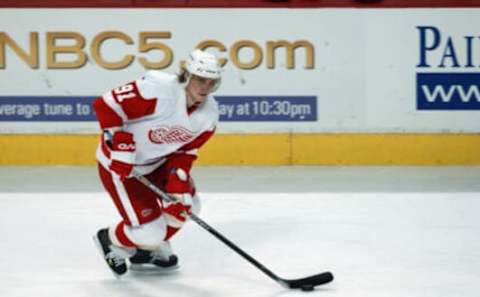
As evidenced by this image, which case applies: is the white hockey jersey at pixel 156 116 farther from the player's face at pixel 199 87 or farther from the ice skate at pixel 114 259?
the ice skate at pixel 114 259

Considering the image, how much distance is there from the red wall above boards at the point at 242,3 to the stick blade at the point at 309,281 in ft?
12.3

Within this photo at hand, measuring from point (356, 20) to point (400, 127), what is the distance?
0.83 m

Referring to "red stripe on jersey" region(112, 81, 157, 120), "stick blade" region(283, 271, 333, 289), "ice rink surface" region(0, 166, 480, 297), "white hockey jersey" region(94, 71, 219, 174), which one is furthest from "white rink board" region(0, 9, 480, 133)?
"stick blade" region(283, 271, 333, 289)

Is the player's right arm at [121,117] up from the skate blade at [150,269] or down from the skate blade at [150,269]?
up

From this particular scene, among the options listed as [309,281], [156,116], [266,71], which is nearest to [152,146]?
[156,116]

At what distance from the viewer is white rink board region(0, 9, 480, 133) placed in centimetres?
716

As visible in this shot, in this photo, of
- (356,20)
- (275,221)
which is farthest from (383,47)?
(275,221)

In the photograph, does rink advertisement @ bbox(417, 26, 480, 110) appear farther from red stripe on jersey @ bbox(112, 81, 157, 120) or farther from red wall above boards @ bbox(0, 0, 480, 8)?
red stripe on jersey @ bbox(112, 81, 157, 120)

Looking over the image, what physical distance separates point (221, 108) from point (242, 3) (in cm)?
76

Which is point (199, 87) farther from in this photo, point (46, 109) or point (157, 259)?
point (46, 109)

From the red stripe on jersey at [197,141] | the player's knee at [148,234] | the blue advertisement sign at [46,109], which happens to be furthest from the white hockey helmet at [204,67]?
the blue advertisement sign at [46,109]

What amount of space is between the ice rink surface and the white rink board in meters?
0.44

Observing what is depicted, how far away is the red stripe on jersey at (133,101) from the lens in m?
3.73

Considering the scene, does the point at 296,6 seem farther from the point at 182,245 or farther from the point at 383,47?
the point at 182,245
